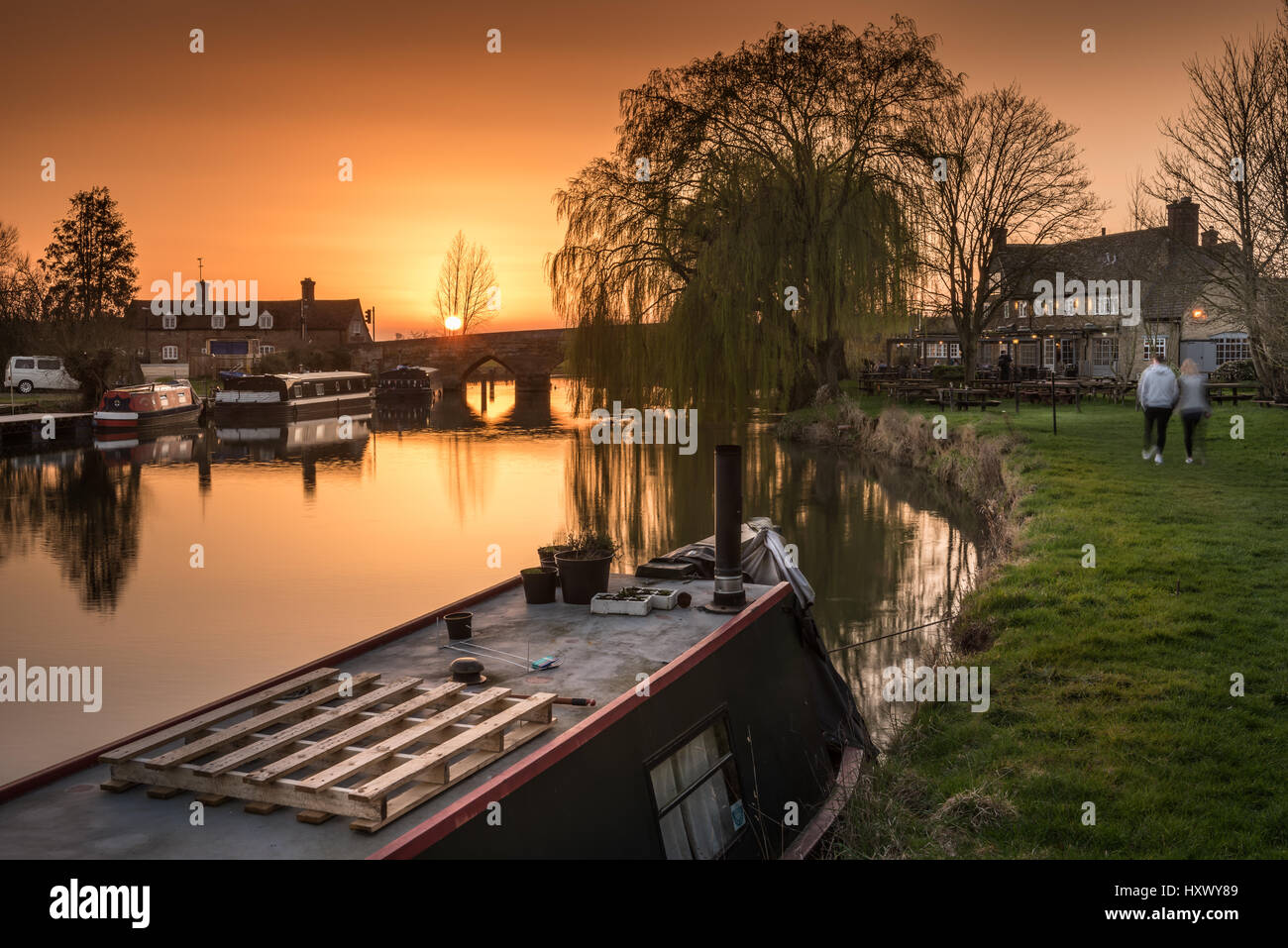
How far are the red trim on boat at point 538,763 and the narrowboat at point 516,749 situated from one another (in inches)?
0.4

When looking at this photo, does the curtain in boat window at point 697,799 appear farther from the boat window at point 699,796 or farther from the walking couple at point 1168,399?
the walking couple at point 1168,399

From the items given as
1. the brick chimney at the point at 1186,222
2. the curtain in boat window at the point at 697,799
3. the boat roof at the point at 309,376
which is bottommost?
the curtain in boat window at the point at 697,799

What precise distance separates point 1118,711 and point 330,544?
49.5 ft

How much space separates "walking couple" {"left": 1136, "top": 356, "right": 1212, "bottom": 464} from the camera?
15195mm

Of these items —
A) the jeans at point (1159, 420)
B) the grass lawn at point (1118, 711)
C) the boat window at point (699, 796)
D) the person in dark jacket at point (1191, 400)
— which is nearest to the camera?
the grass lawn at point (1118, 711)

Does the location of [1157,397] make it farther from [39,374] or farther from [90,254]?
[90,254]

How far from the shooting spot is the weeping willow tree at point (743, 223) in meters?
26.0

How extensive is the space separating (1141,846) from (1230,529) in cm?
757

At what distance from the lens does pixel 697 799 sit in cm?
657

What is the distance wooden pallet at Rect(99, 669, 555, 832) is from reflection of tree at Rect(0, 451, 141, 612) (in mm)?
10219

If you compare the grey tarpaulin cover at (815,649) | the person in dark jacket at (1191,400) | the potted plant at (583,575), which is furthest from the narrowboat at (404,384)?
the potted plant at (583,575)

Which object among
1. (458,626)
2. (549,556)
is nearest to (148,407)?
(549,556)

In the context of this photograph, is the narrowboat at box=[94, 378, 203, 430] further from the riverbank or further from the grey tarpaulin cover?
the riverbank
